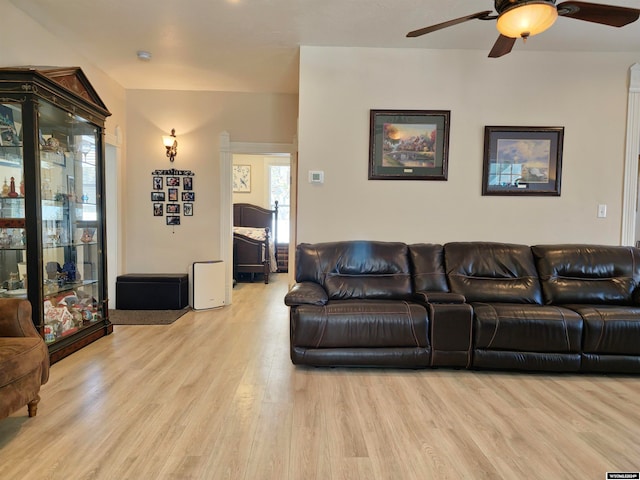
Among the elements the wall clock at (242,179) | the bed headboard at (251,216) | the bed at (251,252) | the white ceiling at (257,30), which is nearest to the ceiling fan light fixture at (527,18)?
the white ceiling at (257,30)

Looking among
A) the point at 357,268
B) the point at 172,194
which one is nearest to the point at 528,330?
the point at 357,268

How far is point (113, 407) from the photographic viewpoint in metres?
2.12

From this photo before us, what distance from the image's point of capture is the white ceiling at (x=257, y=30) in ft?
9.14

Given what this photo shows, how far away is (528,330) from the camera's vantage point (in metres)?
2.63

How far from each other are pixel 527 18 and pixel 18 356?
3.15 metres

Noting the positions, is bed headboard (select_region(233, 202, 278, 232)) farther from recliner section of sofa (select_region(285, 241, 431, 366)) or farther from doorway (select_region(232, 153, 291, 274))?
recliner section of sofa (select_region(285, 241, 431, 366))

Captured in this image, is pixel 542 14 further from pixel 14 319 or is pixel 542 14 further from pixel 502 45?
pixel 14 319

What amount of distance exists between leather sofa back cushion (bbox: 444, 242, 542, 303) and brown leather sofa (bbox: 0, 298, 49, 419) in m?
2.96

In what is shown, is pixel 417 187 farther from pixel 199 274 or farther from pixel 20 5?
pixel 20 5

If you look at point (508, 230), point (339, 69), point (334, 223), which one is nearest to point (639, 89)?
point (508, 230)

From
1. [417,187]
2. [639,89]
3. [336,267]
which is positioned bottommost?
[336,267]

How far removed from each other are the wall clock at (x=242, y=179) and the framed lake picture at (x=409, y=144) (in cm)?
482

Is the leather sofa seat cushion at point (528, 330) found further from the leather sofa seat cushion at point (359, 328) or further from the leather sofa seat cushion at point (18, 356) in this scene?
the leather sofa seat cushion at point (18, 356)

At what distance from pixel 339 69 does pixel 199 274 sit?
289 cm
